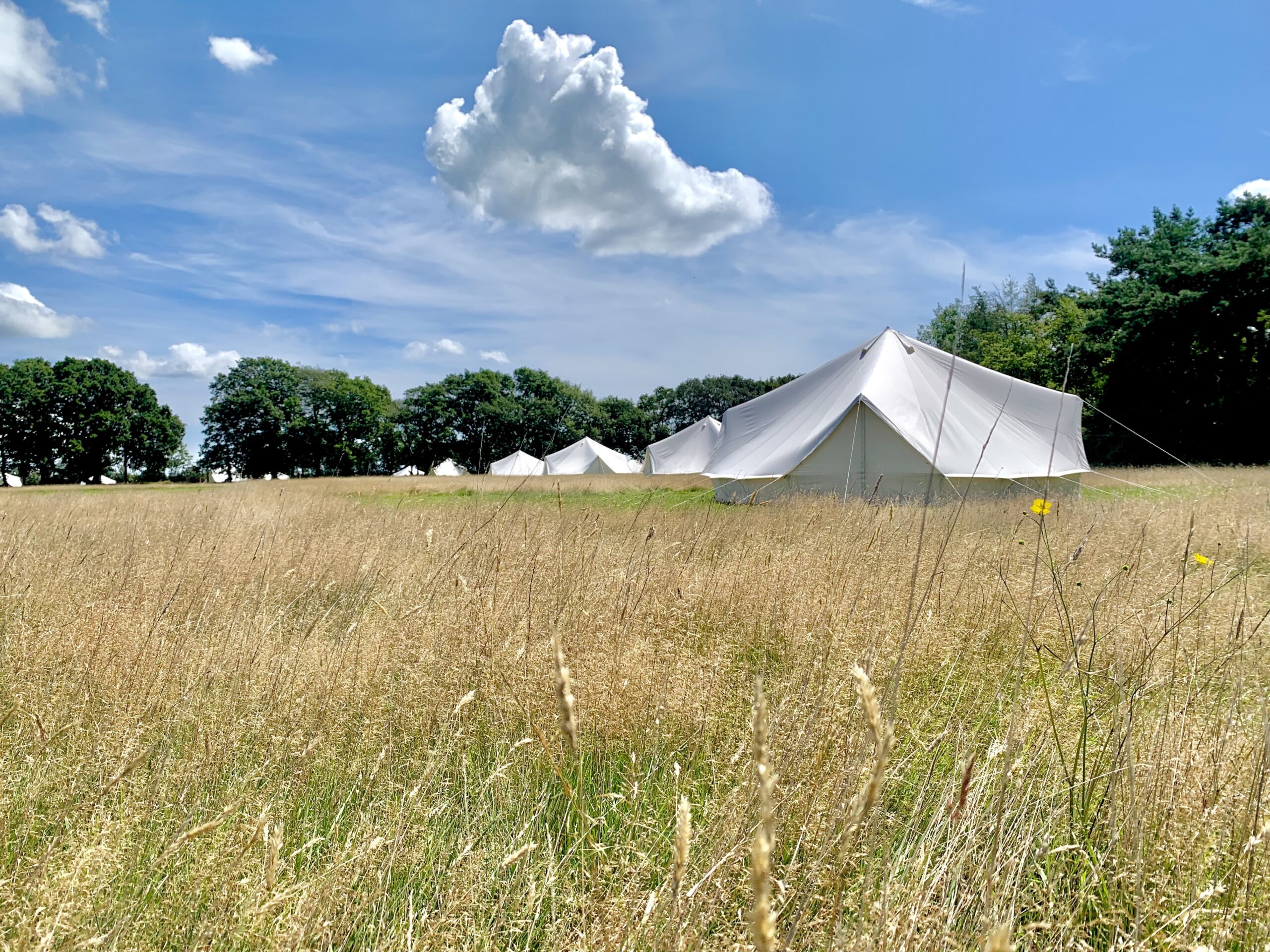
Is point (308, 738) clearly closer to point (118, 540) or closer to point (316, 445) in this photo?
point (118, 540)

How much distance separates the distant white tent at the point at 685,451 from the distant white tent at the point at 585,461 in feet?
11.7

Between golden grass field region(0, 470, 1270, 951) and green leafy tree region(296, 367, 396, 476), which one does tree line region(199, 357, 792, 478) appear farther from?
golden grass field region(0, 470, 1270, 951)

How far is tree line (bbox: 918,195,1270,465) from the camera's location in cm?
2020

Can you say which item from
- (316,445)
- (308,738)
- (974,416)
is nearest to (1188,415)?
(974,416)

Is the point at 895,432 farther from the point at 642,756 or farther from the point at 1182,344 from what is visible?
the point at 1182,344

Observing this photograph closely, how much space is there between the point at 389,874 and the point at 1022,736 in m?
1.33

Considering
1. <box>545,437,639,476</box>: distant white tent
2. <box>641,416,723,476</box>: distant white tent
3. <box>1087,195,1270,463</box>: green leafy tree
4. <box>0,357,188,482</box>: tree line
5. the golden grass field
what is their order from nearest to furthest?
the golden grass field
<box>1087,195,1270,463</box>: green leafy tree
<box>641,416,723,476</box>: distant white tent
<box>545,437,639,476</box>: distant white tent
<box>0,357,188,482</box>: tree line

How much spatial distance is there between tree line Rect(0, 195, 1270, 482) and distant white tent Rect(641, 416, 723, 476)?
18.9ft

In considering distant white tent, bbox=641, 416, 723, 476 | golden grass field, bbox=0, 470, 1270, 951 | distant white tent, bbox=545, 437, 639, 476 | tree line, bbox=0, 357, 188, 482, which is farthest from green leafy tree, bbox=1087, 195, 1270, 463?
tree line, bbox=0, 357, 188, 482

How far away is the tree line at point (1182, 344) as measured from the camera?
20.2 meters

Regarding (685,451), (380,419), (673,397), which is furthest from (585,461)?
(673,397)

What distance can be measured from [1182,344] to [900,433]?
21645mm

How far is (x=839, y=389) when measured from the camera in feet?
28.9

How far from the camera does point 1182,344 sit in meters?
21.7
